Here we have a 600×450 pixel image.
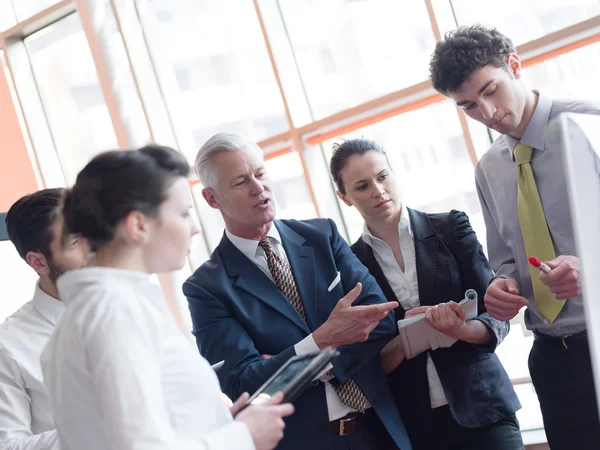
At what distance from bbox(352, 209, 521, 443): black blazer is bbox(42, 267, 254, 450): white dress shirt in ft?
3.56

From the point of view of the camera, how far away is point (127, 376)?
4.55 ft

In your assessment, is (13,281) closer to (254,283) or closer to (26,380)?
(26,380)

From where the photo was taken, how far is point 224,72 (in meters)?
4.90

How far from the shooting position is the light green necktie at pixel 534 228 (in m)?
2.30

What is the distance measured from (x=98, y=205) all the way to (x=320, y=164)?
2948 mm

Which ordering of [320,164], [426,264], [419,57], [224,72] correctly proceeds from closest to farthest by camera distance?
[426,264] < [419,57] < [320,164] < [224,72]

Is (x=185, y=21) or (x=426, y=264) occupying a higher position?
Answer: (x=185, y=21)

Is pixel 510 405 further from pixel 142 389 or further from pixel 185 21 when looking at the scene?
pixel 185 21

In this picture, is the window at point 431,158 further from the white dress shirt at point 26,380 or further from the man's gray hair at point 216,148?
the white dress shirt at point 26,380

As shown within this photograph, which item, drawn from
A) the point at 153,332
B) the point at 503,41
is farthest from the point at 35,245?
the point at 503,41

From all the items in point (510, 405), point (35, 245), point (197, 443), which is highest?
point (35, 245)

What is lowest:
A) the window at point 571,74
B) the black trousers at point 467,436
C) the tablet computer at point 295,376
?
the black trousers at point 467,436

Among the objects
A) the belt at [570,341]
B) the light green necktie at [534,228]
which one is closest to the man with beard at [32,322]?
the light green necktie at [534,228]

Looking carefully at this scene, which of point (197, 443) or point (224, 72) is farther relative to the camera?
point (224, 72)
